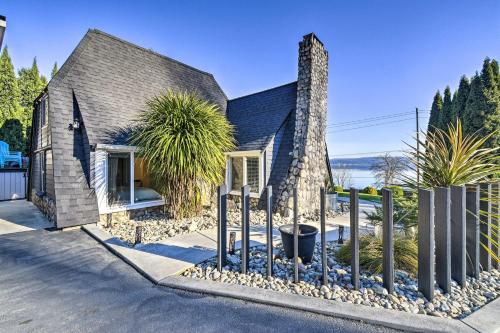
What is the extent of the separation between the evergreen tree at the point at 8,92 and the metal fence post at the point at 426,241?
75.9ft

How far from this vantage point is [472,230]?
3.37m

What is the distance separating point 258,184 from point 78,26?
8.98 meters

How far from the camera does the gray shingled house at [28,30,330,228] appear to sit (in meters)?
6.55

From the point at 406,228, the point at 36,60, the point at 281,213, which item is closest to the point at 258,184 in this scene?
the point at 281,213

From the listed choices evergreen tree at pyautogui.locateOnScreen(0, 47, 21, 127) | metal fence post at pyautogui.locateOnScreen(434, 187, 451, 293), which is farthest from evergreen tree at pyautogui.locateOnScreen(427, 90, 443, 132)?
evergreen tree at pyautogui.locateOnScreen(0, 47, 21, 127)

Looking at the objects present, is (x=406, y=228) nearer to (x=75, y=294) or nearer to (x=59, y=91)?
(x=75, y=294)

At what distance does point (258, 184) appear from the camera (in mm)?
8422

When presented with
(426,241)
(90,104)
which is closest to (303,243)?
(426,241)

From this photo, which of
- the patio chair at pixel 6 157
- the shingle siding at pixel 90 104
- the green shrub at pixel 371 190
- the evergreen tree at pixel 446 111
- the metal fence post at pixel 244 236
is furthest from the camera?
the evergreen tree at pixel 446 111

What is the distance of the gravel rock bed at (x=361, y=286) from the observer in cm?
271

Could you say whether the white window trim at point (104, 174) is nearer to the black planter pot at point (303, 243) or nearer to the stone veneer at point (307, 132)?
the stone veneer at point (307, 132)

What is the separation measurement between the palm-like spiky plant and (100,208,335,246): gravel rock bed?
3933 millimetres

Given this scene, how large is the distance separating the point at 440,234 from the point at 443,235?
0.04m

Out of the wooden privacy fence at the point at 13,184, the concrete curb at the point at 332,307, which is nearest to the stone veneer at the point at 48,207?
the wooden privacy fence at the point at 13,184
